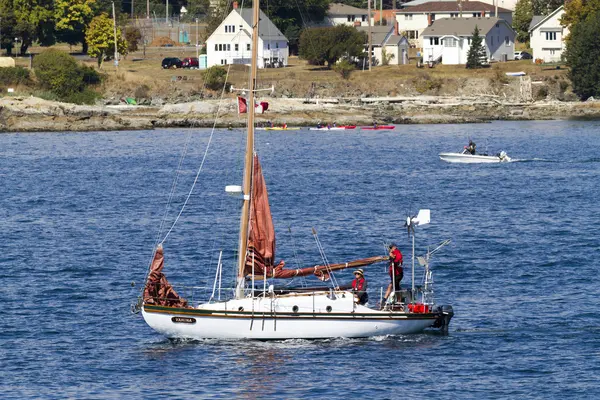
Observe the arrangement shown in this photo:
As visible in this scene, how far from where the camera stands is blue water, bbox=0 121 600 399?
33.4 meters

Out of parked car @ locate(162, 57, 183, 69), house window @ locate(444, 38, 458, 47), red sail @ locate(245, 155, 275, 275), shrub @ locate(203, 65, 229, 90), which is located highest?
house window @ locate(444, 38, 458, 47)

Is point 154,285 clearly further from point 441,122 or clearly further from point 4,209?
point 441,122

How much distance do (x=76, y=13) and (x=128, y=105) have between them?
2296 centimetres

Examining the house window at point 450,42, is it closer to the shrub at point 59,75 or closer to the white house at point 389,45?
the white house at point 389,45

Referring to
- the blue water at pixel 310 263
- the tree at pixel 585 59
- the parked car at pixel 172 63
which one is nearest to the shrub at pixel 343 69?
the parked car at pixel 172 63

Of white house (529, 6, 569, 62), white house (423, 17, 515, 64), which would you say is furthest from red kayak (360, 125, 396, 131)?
white house (529, 6, 569, 62)

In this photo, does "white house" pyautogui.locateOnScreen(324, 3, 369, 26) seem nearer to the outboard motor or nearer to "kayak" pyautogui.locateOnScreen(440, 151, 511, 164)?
"kayak" pyautogui.locateOnScreen(440, 151, 511, 164)

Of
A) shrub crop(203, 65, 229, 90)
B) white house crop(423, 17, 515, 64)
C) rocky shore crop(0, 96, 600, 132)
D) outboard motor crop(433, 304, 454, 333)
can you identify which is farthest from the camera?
white house crop(423, 17, 515, 64)

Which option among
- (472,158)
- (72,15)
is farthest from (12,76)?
(472,158)

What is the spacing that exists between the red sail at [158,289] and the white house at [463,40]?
5413 inches

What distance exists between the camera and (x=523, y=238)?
58188 millimetres

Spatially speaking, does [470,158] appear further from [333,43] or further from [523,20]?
[523,20]

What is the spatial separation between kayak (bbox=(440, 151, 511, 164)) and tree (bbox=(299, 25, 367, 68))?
212 feet

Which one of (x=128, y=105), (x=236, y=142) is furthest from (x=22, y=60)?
(x=236, y=142)
